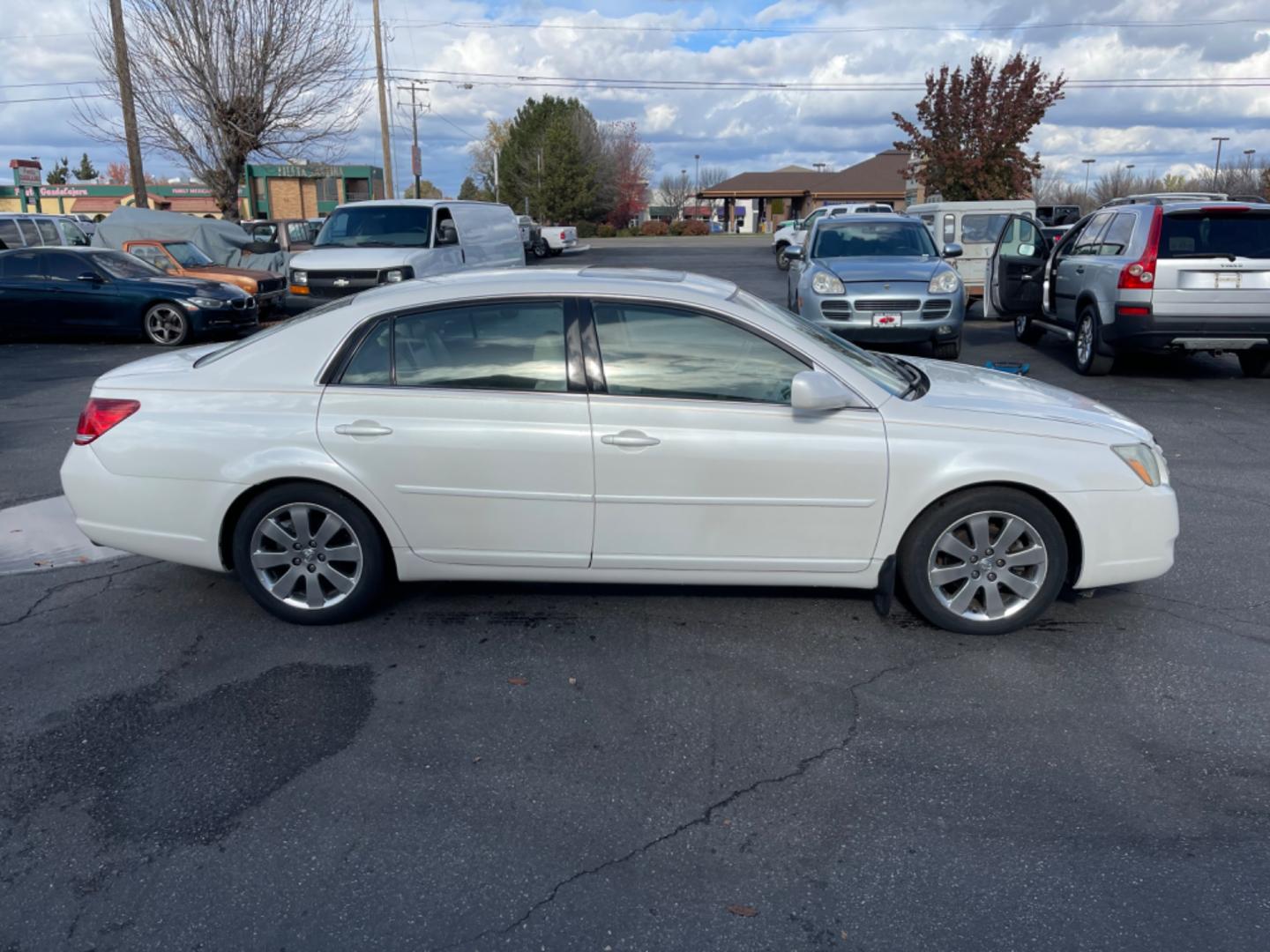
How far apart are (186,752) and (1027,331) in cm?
1353

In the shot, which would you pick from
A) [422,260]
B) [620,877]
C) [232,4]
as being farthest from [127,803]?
[232,4]

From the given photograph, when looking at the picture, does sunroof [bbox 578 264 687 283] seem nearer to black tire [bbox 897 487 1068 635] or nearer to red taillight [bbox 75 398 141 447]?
black tire [bbox 897 487 1068 635]

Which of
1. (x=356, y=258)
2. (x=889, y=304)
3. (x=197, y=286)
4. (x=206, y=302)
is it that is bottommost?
(x=206, y=302)

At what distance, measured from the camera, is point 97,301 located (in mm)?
15570

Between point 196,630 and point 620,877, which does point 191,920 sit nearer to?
point 620,877

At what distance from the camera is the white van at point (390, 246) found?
14609 millimetres

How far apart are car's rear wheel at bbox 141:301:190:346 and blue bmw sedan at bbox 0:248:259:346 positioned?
1 centimetres

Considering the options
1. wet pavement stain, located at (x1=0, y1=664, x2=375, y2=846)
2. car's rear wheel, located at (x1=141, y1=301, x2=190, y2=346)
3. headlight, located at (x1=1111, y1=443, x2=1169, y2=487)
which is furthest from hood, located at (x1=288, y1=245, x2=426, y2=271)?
headlight, located at (x1=1111, y1=443, x2=1169, y2=487)

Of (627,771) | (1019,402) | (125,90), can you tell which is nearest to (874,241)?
(1019,402)

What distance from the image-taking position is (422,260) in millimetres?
14688

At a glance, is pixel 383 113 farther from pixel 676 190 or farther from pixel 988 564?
pixel 676 190

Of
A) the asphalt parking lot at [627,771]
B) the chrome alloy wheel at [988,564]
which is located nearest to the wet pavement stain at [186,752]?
the asphalt parking lot at [627,771]

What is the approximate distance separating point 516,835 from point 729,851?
0.66 meters

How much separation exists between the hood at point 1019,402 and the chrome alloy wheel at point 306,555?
2637 millimetres
